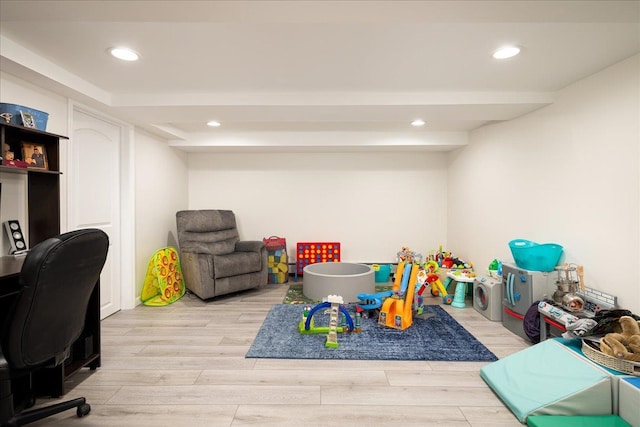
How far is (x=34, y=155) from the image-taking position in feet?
Answer: 7.02

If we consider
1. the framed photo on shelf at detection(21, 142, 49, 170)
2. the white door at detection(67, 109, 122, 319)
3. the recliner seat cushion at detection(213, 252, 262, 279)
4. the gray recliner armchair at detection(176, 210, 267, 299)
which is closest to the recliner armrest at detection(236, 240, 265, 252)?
the gray recliner armchair at detection(176, 210, 267, 299)

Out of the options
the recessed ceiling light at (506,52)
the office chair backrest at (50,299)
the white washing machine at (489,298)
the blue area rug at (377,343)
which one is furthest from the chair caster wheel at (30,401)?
the white washing machine at (489,298)

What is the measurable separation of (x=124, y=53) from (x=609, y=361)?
3619 mm

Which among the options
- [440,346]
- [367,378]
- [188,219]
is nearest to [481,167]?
[440,346]

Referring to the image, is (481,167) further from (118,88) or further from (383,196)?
(118,88)

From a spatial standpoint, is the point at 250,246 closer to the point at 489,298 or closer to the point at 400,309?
the point at 400,309

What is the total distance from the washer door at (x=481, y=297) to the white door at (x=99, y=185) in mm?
4093

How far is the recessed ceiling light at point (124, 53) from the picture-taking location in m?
2.12

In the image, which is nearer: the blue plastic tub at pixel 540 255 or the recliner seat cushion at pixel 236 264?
the blue plastic tub at pixel 540 255

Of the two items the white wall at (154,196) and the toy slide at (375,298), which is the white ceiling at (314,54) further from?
the toy slide at (375,298)

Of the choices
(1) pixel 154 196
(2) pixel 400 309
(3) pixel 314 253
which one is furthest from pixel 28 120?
(3) pixel 314 253

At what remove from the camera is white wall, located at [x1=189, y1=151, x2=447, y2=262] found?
5297 mm

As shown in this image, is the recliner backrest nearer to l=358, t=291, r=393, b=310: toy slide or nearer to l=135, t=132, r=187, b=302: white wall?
l=135, t=132, r=187, b=302: white wall

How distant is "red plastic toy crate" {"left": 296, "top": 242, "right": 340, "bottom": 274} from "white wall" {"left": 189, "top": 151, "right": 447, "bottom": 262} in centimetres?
24
